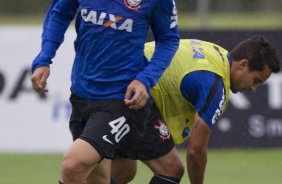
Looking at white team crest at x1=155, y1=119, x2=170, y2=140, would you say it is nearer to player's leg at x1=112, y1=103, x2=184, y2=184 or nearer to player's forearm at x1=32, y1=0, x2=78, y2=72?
player's leg at x1=112, y1=103, x2=184, y2=184

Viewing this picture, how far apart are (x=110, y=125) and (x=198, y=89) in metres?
0.98

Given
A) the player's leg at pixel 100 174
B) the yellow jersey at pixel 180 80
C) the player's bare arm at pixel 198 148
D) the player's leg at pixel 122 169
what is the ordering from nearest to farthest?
the player's leg at pixel 100 174 → the player's bare arm at pixel 198 148 → the yellow jersey at pixel 180 80 → the player's leg at pixel 122 169

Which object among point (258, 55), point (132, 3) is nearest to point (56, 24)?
point (132, 3)

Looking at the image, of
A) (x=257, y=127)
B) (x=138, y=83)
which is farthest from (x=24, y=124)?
(x=138, y=83)

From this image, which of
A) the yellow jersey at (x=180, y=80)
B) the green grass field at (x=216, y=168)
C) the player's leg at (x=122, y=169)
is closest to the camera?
the yellow jersey at (x=180, y=80)

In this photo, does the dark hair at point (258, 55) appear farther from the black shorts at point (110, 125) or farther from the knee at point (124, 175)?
the knee at point (124, 175)

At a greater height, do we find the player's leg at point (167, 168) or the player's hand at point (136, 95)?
the player's hand at point (136, 95)

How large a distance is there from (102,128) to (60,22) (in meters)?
0.85

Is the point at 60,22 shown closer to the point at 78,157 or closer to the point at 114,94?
the point at 114,94

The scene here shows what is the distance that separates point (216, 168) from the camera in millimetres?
11555

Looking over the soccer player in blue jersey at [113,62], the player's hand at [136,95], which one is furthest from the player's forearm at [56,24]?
the player's hand at [136,95]

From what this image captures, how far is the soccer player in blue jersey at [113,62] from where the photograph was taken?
6.32 m

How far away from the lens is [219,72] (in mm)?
7117

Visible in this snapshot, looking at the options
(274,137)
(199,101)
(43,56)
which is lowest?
(274,137)
